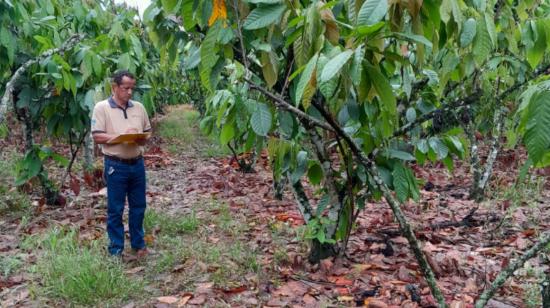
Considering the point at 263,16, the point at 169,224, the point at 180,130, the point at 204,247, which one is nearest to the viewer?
the point at 263,16

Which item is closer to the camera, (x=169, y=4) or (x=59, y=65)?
(x=169, y=4)

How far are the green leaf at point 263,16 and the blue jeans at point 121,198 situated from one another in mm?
2009

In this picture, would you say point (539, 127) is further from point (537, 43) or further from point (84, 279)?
point (84, 279)

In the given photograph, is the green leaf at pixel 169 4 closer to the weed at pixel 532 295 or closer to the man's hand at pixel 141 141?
the man's hand at pixel 141 141

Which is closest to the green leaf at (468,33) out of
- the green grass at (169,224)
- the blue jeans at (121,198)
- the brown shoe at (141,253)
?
the blue jeans at (121,198)

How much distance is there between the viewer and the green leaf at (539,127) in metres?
1.23

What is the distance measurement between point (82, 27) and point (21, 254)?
2.53 m

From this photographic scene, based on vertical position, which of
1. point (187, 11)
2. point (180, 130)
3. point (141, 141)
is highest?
point (187, 11)

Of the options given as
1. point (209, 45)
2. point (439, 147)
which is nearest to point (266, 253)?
point (439, 147)

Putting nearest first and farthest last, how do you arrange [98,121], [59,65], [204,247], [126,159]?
[98,121] → [126,159] → [204,247] → [59,65]

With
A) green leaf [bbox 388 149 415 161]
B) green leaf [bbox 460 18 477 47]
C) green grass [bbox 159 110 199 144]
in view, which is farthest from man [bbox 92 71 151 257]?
green grass [bbox 159 110 199 144]

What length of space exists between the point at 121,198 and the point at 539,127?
9.28 feet

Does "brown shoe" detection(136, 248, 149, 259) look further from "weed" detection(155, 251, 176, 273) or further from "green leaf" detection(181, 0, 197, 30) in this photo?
"green leaf" detection(181, 0, 197, 30)

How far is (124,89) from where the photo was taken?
3.29 m
